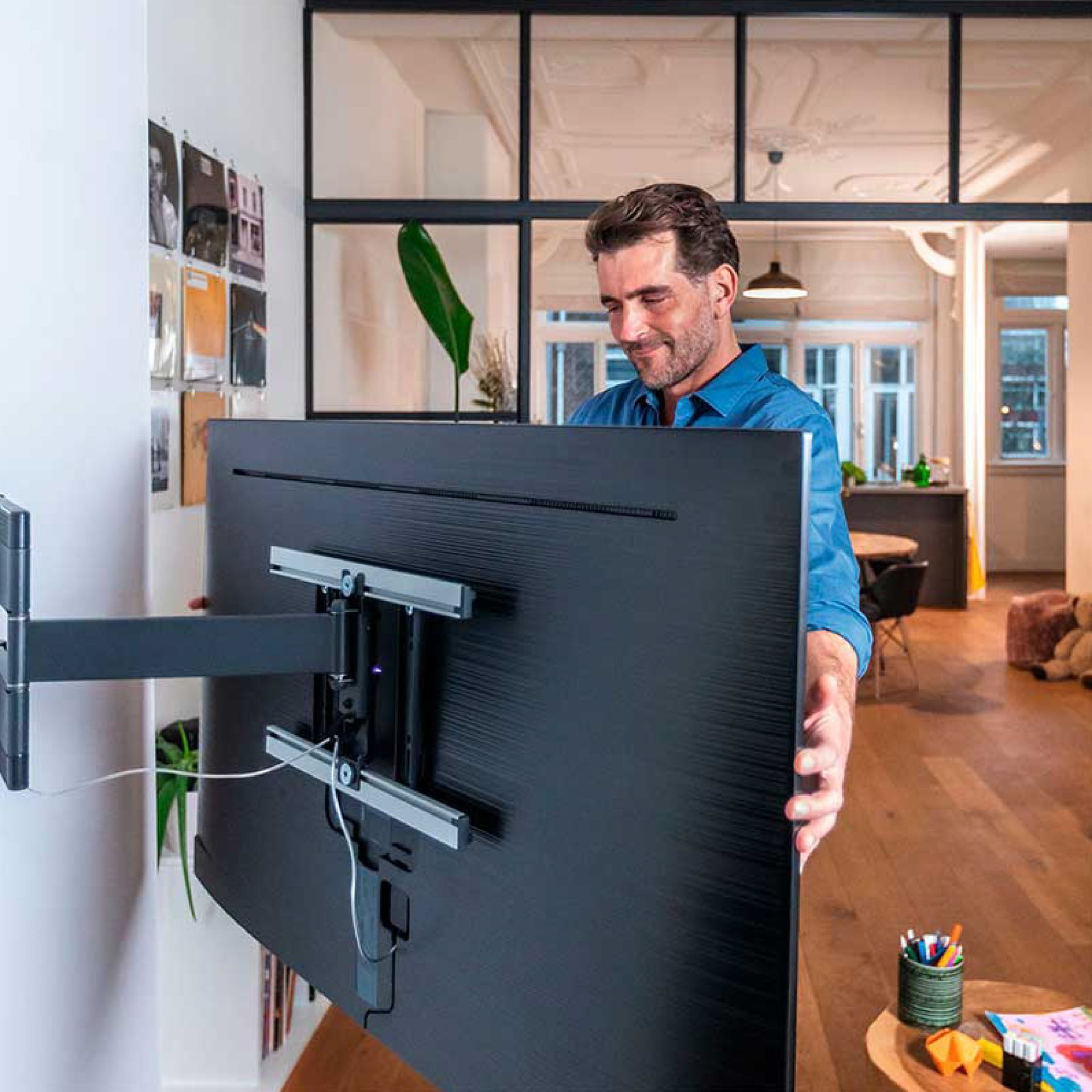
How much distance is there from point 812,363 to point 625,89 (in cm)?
1094

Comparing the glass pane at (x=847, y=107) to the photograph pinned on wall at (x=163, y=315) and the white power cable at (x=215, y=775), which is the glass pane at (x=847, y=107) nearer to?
the photograph pinned on wall at (x=163, y=315)

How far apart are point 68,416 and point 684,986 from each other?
75cm

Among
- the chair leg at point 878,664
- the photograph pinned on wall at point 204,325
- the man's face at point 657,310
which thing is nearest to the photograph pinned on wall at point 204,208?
the photograph pinned on wall at point 204,325

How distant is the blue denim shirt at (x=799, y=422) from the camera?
1334 millimetres

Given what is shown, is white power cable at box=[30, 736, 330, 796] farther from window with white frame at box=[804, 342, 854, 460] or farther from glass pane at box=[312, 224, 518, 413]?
window with white frame at box=[804, 342, 854, 460]

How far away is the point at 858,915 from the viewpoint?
176 inches

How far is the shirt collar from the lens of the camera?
199 centimetres

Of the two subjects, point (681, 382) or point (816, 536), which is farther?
point (681, 382)

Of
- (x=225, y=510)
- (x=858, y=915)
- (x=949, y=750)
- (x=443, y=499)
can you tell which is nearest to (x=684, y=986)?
(x=443, y=499)

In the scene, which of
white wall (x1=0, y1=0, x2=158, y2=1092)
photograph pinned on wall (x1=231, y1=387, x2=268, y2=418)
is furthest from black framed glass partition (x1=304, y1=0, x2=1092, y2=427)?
white wall (x1=0, y1=0, x2=158, y2=1092)

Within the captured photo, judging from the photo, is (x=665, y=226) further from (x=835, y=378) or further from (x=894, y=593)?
(x=835, y=378)

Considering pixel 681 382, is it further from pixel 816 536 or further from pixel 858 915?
pixel 858 915

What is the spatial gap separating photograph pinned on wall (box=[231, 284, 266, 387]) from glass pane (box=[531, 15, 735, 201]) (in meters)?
1.38

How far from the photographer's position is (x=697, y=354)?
189cm
